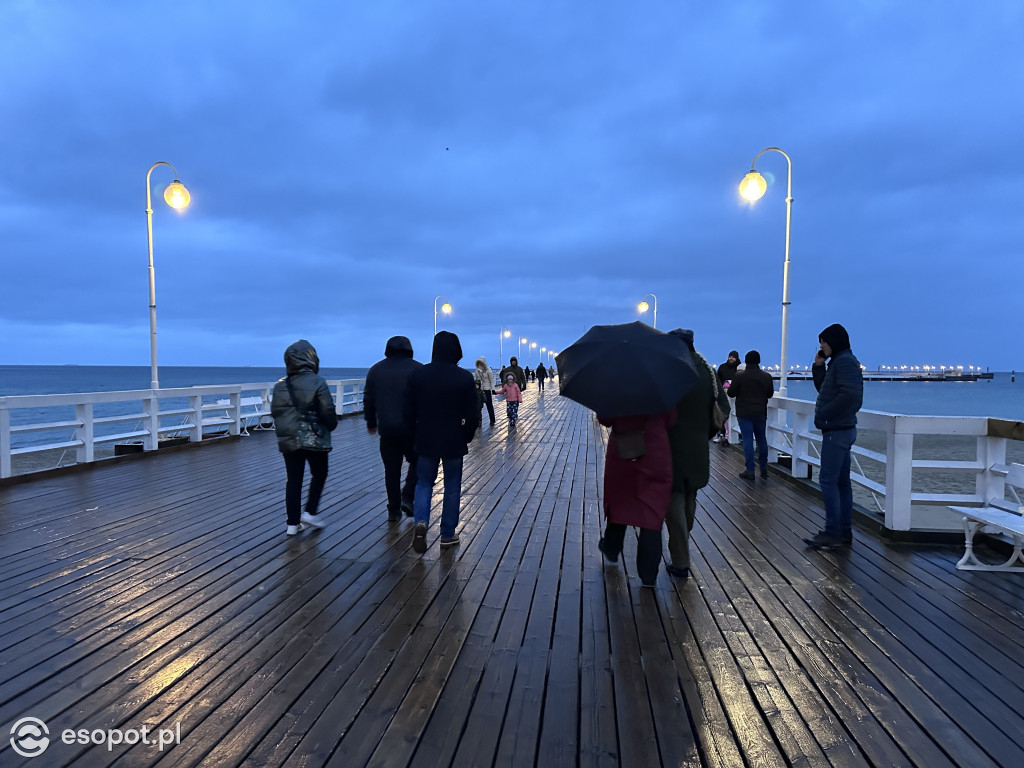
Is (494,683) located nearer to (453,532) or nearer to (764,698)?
(764,698)

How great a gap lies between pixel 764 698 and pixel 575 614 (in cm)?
112

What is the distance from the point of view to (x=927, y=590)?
380 centimetres

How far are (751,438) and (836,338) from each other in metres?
3.23

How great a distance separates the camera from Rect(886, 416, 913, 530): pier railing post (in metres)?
4.77

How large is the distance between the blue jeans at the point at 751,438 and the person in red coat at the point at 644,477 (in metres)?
4.46

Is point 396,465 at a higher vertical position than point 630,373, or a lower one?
lower

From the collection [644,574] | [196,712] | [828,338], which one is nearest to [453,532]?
[644,574]

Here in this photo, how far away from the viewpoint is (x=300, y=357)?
199 inches

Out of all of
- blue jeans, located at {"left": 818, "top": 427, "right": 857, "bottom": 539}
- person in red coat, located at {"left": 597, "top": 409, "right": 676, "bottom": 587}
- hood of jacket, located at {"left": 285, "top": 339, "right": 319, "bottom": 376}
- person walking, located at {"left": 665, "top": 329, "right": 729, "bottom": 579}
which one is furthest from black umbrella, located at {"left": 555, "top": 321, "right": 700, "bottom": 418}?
hood of jacket, located at {"left": 285, "top": 339, "right": 319, "bottom": 376}

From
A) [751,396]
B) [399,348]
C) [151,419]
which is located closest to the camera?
[399,348]

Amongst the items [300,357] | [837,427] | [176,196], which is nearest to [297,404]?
[300,357]

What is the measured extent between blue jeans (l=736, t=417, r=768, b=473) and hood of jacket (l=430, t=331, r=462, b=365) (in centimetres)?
457

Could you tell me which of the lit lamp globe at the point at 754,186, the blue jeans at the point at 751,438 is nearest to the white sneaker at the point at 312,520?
the blue jeans at the point at 751,438

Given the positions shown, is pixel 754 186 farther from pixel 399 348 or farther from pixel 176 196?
pixel 176 196
